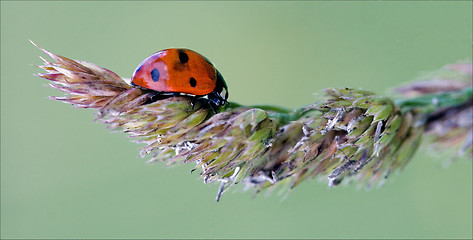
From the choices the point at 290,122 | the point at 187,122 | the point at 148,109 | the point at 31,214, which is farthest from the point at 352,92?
the point at 31,214

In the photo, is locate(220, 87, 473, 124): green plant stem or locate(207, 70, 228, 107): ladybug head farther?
locate(220, 87, 473, 124): green plant stem

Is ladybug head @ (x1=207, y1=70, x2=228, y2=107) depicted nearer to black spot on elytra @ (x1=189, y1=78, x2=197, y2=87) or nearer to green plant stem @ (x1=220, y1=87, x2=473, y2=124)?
black spot on elytra @ (x1=189, y1=78, x2=197, y2=87)

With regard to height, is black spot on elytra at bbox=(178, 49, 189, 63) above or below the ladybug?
above

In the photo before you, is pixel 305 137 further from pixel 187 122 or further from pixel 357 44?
pixel 357 44

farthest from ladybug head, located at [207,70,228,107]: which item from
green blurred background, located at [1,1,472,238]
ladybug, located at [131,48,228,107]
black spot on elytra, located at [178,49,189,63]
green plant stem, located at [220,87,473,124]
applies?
green blurred background, located at [1,1,472,238]

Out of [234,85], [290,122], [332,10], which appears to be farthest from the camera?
[234,85]

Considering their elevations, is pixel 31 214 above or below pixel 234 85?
below

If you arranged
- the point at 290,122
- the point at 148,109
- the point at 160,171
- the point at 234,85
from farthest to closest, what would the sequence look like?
1. the point at 234,85
2. the point at 160,171
3. the point at 290,122
4. the point at 148,109

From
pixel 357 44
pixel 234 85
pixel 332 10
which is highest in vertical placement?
pixel 332 10
